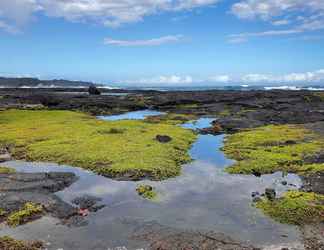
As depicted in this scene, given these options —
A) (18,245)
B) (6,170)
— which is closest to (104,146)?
(6,170)

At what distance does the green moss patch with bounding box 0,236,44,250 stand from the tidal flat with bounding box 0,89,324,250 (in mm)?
501

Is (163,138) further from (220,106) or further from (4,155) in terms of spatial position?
(220,106)

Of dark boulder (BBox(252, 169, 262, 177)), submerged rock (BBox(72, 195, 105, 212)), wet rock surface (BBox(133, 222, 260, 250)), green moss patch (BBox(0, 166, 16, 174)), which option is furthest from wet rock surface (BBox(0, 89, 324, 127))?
wet rock surface (BBox(133, 222, 260, 250))

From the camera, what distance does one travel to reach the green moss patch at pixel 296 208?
835 inches

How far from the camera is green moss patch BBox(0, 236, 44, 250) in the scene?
17.9 metres

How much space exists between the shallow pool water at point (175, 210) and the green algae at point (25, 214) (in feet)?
2.13

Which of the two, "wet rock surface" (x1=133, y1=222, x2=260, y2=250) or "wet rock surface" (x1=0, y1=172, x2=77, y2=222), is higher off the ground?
"wet rock surface" (x1=0, y1=172, x2=77, y2=222)

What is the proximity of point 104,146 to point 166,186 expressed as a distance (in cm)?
1200

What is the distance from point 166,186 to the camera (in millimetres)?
27484

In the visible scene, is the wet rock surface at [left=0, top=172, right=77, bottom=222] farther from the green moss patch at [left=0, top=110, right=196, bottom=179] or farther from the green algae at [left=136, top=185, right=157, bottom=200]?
the green algae at [left=136, top=185, right=157, bottom=200]

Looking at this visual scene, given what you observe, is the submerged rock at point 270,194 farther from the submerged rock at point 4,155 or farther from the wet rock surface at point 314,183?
the submerged rock at point 4,155

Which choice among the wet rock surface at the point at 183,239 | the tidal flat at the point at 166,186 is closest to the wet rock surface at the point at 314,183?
the tidal flat at the point at 166,186

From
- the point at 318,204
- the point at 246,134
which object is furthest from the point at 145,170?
the point at 246,134

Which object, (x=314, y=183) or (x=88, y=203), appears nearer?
(x=88, y=203)
